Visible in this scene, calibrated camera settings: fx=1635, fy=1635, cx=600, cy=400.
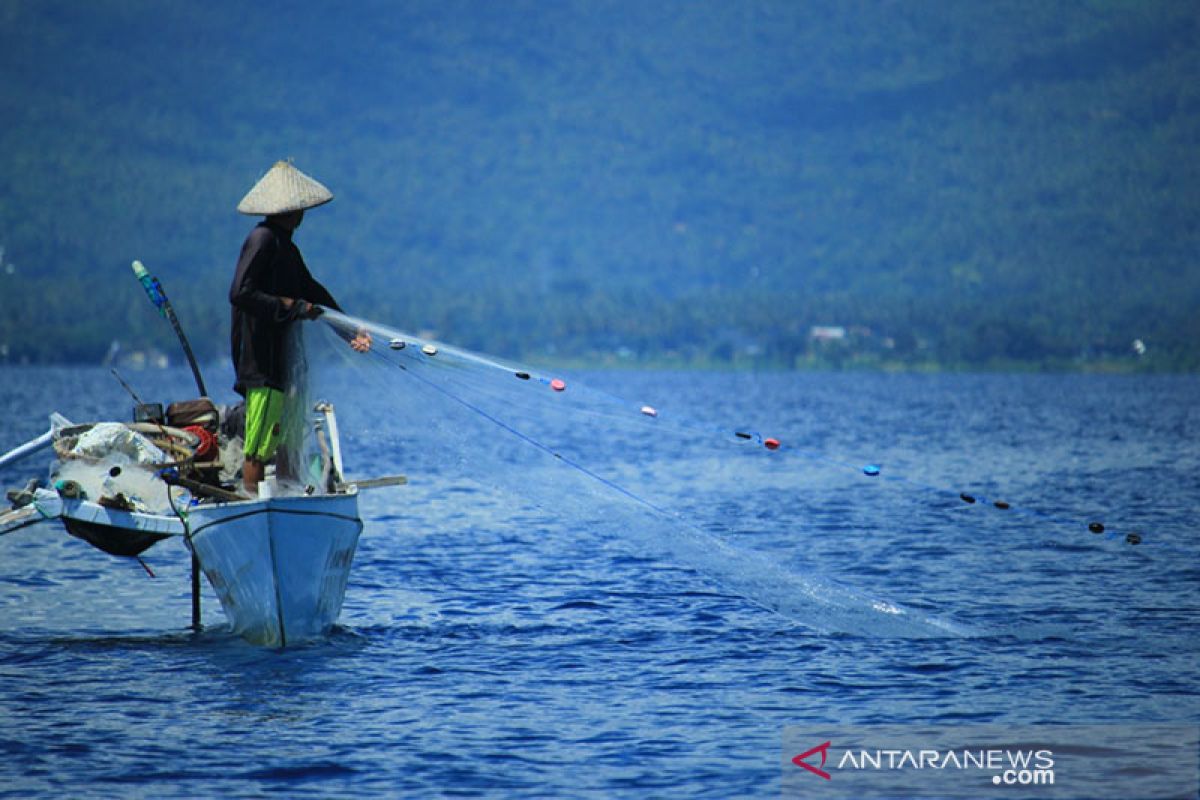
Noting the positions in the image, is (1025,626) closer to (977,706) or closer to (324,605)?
(977,706)

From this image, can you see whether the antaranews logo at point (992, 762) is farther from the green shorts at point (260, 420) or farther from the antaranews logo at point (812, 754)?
the green shorts at point (260, 420)

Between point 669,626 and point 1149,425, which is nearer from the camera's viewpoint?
point 669,626

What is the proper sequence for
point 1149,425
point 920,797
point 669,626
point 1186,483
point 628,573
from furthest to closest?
point 1149,425, point 1186,483, point 628,573, point 669,626, point 920,797

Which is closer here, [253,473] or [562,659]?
[253,473]

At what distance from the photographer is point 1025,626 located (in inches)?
813

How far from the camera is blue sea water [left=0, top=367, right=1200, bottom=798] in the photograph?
46.7 feet

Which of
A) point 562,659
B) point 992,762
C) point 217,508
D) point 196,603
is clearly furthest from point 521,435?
point 992,762

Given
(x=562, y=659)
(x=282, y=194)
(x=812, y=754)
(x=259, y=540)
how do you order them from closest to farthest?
(x=812, y=754) → (x=259, y=540) → (x=282, y=194) → (x=562, y=659)

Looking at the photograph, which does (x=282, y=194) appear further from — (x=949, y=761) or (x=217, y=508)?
(x=949, y=761)

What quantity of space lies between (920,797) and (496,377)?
21.6ft

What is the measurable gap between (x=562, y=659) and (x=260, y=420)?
14.0 ft

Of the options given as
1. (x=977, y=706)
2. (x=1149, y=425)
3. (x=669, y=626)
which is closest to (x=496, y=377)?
(x=669, y=626)

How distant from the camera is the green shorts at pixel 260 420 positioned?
17.5 meters

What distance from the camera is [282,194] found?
17438 millimetres
